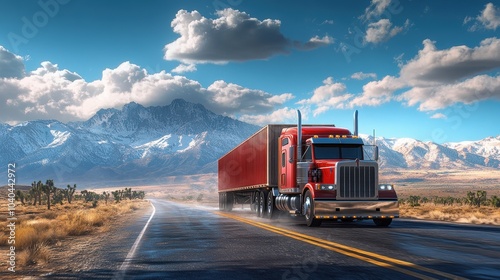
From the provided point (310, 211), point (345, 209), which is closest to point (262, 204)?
point (310, 211)

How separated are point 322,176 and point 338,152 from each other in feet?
4.19

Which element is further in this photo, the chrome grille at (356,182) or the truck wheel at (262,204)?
the truck wheel at (262,204)

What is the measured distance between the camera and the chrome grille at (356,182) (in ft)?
59.2

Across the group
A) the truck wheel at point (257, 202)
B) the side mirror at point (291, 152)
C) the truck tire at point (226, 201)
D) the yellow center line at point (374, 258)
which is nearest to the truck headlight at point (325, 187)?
the side mirror at point (291, 152)

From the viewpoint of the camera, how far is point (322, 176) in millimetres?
18750

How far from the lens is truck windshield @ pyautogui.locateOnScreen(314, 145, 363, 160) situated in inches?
762

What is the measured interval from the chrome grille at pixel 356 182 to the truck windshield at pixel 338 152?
1.16 metres

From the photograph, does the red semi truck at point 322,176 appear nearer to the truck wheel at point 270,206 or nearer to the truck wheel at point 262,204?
the truck wheel at point 270,206

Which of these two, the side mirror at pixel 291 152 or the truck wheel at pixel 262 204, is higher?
the side mirror at pixel 291 152

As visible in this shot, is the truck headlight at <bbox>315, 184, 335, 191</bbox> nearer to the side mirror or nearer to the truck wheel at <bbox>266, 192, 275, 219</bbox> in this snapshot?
the side mirror

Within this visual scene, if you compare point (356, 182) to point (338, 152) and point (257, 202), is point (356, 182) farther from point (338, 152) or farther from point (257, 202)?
point (257, 202)

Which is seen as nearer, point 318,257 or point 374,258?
point 374,258

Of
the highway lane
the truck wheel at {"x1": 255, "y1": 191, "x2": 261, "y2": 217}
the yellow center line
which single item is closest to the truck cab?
the highway lane

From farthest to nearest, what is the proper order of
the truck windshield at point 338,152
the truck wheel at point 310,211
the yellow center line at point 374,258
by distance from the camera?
the truck windshield at point 338,152 < the truck wheel at point 310,211 < the yellow center line at point 374,258
